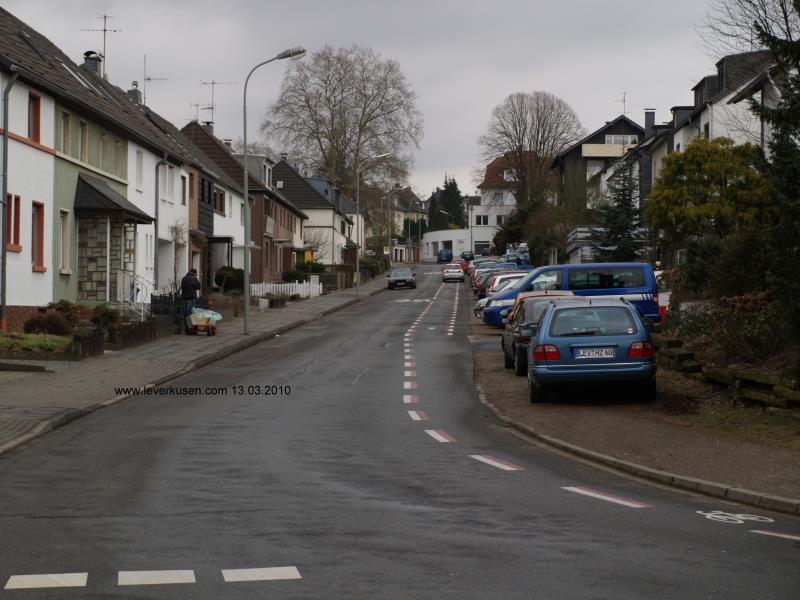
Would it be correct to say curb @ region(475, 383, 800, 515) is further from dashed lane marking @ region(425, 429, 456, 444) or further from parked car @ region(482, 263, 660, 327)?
parked car @ region(482, 263, 660, 327)

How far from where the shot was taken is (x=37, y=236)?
96.2ft

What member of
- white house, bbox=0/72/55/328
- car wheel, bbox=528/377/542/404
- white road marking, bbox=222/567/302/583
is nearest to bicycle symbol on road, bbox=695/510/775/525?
white road marking, bbox=222/567/302/583

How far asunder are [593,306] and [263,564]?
11026mm

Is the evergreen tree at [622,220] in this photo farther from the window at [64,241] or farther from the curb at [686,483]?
the curb at [686,483]

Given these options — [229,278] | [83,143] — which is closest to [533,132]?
[229,278]

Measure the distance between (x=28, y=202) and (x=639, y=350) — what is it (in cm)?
1794

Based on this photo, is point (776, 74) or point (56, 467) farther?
point (776, 74)

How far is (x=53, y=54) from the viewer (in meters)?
36.5

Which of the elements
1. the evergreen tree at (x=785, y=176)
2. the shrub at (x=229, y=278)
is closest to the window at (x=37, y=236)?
the evergreen tree at (x=785, y=176)

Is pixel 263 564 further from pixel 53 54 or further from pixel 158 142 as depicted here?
pixel 158 142

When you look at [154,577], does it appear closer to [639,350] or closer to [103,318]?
[639,350]

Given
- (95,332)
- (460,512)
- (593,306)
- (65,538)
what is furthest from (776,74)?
(95,332)

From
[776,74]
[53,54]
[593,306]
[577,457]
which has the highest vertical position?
[53,54]

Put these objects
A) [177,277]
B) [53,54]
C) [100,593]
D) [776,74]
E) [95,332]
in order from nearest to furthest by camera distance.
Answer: [100,593] < [776,74] < [95,332] < [53,54] < [177,277]
